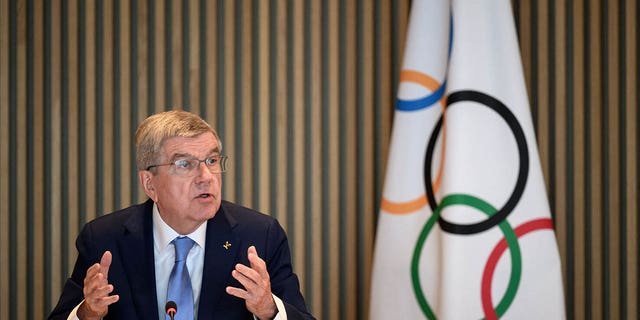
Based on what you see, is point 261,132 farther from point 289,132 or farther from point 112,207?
point 112,207

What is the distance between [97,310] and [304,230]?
1.77 m

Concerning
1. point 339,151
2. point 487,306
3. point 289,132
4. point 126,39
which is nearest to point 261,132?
point 289,132

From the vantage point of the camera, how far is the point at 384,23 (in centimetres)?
400

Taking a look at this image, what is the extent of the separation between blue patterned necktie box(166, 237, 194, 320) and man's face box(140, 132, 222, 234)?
0.40 feet

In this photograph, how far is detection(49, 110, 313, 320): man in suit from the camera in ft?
8.30

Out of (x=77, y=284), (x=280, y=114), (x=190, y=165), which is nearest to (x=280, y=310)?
(x=190, y=165)

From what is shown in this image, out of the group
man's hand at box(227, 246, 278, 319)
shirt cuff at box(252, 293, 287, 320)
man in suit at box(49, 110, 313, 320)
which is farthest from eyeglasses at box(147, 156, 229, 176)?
shirt cuff at box(252, 293, 287, 320)

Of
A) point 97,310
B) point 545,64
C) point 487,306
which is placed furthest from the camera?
point 545,64

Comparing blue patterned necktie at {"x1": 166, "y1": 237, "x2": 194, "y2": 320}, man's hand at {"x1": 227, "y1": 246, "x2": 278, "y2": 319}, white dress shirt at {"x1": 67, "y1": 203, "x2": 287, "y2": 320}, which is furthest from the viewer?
white dress shirt at {"x1": 67, "y1": 203, "x2": 287, "y2": 320}

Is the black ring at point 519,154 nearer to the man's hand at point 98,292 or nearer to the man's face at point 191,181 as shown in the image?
the man's face at point 191,181

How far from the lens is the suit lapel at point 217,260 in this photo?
99.6 inches

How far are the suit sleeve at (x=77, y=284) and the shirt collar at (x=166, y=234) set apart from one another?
0.20 metres

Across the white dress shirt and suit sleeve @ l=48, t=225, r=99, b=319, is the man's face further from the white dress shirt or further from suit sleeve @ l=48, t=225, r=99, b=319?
suit sleeve @ l=48, t=225, r=99, b=319

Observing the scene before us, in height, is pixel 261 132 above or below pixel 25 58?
below
